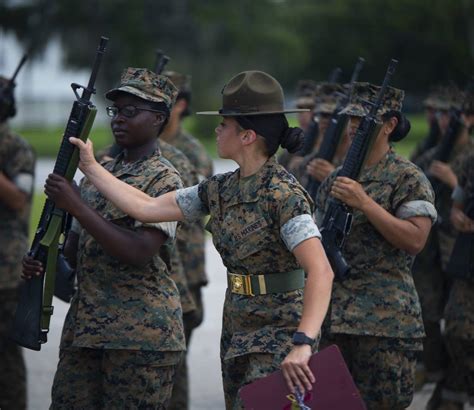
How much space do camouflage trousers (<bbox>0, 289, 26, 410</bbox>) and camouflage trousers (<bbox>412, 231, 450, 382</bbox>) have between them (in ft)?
10.2

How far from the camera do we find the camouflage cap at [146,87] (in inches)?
220

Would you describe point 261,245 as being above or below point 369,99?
below

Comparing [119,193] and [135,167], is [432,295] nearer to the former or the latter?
[135,167]

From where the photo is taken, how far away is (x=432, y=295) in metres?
9.10

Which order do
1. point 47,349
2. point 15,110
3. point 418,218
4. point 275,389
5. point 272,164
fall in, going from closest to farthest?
point 275,389 < point 272,164 < point 418,218 < point 15,110 < point 47,349

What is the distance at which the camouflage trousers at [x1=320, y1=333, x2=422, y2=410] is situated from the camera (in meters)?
6.25

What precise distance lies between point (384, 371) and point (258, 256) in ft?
5.08

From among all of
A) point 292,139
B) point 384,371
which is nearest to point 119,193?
point 292,139

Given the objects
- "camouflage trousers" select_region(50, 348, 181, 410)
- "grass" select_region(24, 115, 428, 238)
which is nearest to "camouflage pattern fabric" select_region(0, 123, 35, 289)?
"camouflage trousers" select_region(50, 348, 181, 410)

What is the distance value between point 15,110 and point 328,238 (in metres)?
2.85

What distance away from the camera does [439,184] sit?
29.2 ft

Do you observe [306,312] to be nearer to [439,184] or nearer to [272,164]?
[272,164]

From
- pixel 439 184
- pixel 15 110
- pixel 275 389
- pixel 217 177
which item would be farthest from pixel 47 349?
pixel 275 389

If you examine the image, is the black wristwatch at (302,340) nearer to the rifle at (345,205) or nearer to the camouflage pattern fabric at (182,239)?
the rifle at (345,205)
